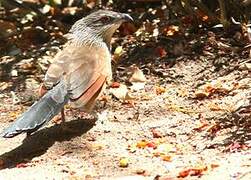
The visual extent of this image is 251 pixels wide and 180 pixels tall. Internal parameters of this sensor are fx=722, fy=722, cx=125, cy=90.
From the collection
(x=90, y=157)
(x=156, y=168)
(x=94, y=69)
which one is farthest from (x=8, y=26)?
(x=156, y=168)

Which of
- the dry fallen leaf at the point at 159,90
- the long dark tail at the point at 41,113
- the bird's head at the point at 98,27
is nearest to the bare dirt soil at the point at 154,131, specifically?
the dry fallen leaf at the point at 159,90

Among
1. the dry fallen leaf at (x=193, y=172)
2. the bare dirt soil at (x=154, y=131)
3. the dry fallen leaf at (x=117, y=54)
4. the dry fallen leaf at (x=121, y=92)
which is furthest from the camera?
the dry fallen leaf at (x=117, y=54)

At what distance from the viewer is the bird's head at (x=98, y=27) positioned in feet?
24.6

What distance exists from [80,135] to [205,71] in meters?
1.61

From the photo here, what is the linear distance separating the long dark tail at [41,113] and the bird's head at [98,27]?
3.82ft

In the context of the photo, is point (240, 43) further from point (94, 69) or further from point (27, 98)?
point (27, 98)

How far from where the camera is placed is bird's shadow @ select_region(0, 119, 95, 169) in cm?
611

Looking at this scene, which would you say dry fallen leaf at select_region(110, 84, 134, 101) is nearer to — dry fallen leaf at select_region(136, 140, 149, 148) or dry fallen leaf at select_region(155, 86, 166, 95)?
dry fallen leaf at select_region(155, 86, 166, 95)

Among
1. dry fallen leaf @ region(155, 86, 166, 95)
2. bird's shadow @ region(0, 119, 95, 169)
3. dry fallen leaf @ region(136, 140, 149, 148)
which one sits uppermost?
dry fallen leaf @ region(136, 140, 149, 148)

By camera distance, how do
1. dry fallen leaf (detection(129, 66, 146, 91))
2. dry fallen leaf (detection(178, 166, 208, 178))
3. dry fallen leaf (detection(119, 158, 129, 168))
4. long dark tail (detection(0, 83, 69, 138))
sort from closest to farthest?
dry fallen leaf (detection(178, 166, 208, 178)) < dry fallen leaf (detection(119, 158, 129, 168)) < long dark tail (detection(0, 83, 69, 138)) < dry fallen leaf (detection(129, 66, 146, 91))

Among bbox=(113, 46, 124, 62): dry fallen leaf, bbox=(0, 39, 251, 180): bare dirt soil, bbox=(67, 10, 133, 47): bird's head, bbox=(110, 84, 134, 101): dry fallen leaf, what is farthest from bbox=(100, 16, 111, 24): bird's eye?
bbox=(110, 84, 134, 101): dry fallen leaf

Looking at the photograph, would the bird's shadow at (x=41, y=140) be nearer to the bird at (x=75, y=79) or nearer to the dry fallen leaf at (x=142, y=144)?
the bird at (x=75, y=79)

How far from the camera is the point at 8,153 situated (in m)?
6.23

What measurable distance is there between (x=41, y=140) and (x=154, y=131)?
3.42ft
